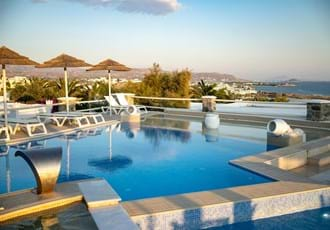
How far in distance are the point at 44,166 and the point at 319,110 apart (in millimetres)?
8029

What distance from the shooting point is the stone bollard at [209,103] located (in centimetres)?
1212

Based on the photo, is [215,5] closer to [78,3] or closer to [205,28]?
[205,28]

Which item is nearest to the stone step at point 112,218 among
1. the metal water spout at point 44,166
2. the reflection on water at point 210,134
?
the metal water spout at point 44,166

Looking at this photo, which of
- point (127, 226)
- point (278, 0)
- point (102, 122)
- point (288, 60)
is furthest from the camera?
point (288, 60)

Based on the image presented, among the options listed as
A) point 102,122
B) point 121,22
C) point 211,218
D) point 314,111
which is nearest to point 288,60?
point 121,22

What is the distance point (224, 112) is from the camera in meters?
12.0

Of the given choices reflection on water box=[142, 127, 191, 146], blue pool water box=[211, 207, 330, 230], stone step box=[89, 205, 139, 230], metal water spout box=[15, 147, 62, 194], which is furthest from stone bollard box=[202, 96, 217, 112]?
stone step box=[89, 205, 139, 230]

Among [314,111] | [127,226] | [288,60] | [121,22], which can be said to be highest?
[121,22]

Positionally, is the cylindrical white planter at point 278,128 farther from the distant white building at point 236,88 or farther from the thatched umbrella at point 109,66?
the distant white building at point 236,88

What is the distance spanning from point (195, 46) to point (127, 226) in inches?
844

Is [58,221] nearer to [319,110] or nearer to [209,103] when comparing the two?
[319,110]

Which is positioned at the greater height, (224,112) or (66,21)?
(66,21)

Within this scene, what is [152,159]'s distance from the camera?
6.70 meters

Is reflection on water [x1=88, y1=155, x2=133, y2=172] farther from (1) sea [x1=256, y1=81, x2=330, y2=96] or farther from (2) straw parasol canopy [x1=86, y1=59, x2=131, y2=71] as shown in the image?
(1) sea [x1=256, y1=81, x2=330, y2=96]
